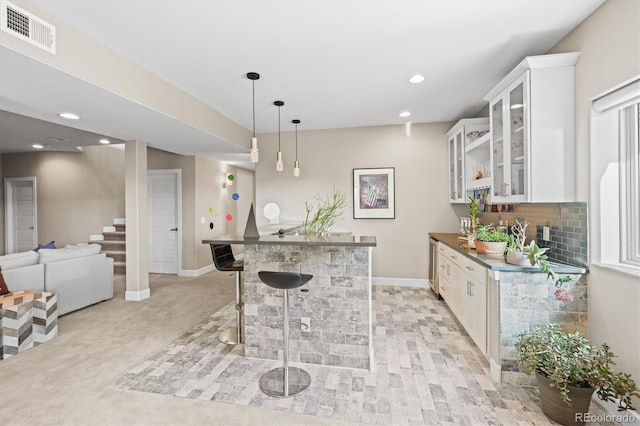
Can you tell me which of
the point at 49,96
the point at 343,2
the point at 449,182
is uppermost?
the point at 343,2

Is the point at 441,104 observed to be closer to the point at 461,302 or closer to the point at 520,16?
the point at 520,16

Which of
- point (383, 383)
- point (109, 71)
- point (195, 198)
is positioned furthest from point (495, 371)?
point (195, 198)

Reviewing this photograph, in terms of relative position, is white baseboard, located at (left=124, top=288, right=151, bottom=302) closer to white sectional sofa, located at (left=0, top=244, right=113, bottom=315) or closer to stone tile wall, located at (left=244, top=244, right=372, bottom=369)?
white sectional sofa, located at (left=0, top=244, right=113, bottom=315)

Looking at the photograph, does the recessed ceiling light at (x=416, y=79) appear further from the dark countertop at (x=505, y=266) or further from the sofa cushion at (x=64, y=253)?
the sofa cushion at (x=64, y=253)

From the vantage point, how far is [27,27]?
189 centimetres

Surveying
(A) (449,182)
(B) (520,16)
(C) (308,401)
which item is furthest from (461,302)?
(B) (520,16)

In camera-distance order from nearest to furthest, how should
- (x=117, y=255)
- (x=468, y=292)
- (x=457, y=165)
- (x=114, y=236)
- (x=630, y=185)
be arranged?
1. (x=630, y=185)
2. (x=468, y=292)
3. (x=457, y=165)
4. (x=117, y=255)
5. (x=114, y=236)

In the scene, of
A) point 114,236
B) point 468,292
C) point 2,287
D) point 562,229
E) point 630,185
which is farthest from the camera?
point 114,236

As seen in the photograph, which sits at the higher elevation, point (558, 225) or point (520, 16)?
point (520, 16)

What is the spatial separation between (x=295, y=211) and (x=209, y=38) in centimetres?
333

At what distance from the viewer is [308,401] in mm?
2094

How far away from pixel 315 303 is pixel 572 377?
5.84 ft

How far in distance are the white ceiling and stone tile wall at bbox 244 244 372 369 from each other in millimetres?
1710

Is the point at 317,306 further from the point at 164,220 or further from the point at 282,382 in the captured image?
the point at 164,220
